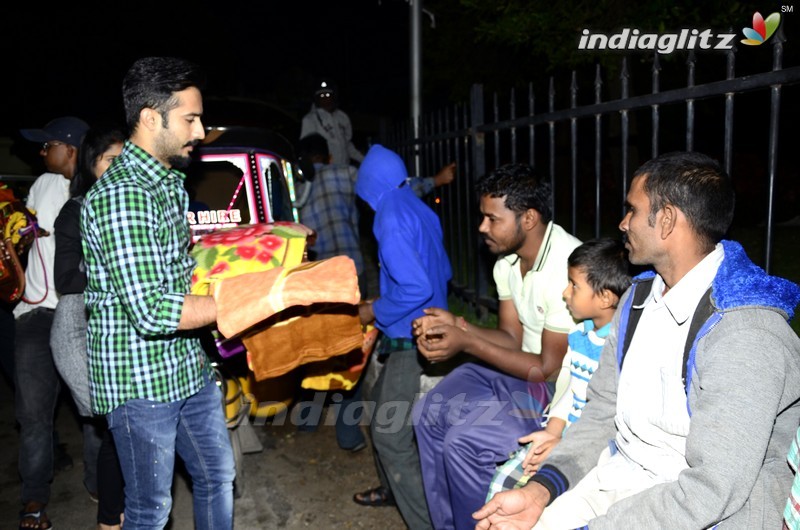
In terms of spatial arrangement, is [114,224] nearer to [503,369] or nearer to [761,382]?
[503,369]

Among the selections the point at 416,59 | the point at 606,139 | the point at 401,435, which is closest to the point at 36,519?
the point at 401,435

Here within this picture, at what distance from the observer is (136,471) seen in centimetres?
256

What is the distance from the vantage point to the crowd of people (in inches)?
72.2

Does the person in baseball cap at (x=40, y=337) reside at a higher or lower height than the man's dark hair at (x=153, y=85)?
lower

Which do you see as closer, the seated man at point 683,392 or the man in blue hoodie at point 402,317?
the seated man at point 683,392

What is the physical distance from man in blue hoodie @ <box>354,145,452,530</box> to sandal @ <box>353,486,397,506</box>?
0.47 meters

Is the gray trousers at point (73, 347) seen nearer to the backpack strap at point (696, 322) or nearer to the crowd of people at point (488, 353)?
the crowd of people at point (488, 353)

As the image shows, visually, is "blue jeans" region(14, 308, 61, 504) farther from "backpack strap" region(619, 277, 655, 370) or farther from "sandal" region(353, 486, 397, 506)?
"backpack strap" region(619, 277, 655, 370)

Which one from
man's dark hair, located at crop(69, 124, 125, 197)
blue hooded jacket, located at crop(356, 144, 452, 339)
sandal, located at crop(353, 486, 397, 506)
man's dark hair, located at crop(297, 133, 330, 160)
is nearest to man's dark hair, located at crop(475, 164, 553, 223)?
blue hooded jacket, located at crop(356, 144, 452, 339)

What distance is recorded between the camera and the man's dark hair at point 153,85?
7.97 feet

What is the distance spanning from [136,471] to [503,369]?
1.70 meters

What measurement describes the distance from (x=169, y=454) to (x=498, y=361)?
154cm

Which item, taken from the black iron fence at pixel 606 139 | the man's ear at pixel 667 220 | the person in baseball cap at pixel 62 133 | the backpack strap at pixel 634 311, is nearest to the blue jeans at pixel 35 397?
the person in baseball cap at pixel 62 133

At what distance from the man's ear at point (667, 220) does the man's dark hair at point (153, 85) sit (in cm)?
181
